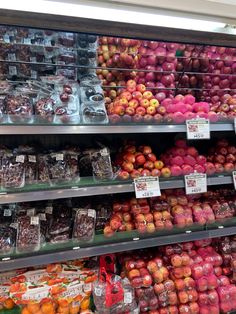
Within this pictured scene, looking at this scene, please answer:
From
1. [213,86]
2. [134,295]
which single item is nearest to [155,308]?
[134,295]

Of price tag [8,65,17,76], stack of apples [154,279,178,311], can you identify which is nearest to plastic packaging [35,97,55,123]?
price tag [8,65,17,76]

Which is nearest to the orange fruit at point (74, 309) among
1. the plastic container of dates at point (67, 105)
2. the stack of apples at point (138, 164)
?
the stack of apples at point (138, 164)

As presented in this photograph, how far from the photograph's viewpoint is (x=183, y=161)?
5.82 ft

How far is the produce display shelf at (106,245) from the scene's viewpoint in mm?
1388

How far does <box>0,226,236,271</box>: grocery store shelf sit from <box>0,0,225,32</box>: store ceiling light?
112cm

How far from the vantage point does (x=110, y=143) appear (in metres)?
2.07

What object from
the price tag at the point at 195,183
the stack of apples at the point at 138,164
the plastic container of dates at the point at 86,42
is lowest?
the price tag at the point at 195,183

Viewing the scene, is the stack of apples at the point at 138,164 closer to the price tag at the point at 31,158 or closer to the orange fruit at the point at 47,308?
the price tag at the point at 31,158

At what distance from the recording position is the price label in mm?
1571

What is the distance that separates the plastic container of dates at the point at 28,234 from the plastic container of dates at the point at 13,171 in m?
0.23

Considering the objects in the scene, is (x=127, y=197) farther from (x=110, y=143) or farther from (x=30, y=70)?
(x=30, y=70)

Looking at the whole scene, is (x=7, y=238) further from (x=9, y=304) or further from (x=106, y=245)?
(x=106, y=245)

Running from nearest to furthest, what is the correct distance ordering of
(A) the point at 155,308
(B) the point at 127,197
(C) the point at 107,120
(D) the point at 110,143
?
(C) the point at 107,120, (A) the point at 155,308, (B) the point at 127,197, (D) the point at 110,143

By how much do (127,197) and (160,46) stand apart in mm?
999
